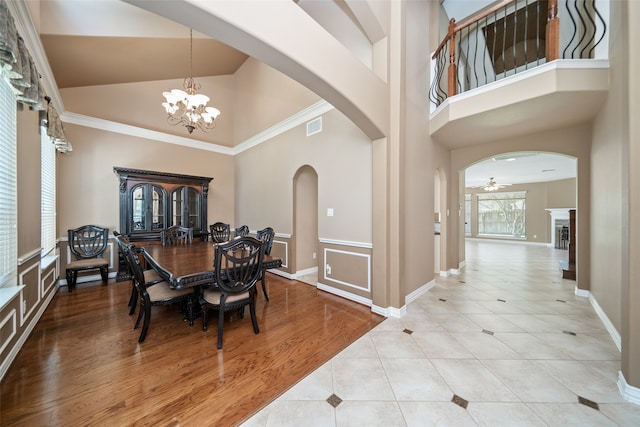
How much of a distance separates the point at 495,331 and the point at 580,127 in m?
3.40

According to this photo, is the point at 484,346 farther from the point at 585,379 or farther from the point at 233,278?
the point at 233,278

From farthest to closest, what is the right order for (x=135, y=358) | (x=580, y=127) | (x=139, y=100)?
1. (x=139, y=100)
2. (x=580, y=127)
3. (x=135, y=358)

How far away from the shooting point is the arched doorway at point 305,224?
4.31 m

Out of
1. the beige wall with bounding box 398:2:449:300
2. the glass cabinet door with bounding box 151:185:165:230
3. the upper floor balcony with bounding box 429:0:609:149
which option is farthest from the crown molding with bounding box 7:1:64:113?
the upper floor balcony with bounding box 429:0:609:149

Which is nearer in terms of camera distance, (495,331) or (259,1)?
(259,1)

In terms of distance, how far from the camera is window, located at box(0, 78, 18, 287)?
6.03 feet

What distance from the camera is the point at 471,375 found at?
1.79m

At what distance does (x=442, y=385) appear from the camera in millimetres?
1686

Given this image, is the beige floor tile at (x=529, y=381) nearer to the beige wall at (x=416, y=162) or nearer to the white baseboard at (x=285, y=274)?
the beige wall at (x=416, y=162)

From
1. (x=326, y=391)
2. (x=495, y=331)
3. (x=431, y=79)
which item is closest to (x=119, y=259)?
(x=326, y=391)

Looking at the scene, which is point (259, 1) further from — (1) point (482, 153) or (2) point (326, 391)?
(1) point (482, 153)

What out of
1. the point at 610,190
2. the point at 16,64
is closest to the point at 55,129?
the point at 16,64

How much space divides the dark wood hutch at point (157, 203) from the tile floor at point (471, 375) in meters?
4.11

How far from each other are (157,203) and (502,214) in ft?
42.6
